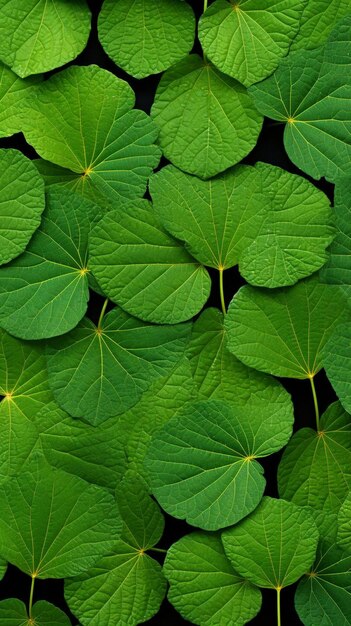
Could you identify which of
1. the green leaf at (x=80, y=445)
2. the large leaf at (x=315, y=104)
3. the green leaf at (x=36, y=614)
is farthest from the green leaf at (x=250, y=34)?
the green leaf at (x=36, y=614)

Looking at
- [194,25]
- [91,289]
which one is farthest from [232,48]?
[91,289]

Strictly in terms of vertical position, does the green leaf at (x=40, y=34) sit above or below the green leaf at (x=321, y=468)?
above

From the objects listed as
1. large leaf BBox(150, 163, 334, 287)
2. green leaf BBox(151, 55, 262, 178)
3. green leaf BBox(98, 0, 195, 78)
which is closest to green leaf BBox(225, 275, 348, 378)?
large leaf BBox(150, 163, 334, 287)

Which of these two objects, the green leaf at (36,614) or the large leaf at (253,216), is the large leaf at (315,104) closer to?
the large leaf at (253,216)

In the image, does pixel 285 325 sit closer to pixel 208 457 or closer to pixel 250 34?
pixel 208 457

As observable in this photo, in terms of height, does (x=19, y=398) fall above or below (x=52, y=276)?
below

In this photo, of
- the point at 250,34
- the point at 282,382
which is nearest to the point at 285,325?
the point at 282,382
